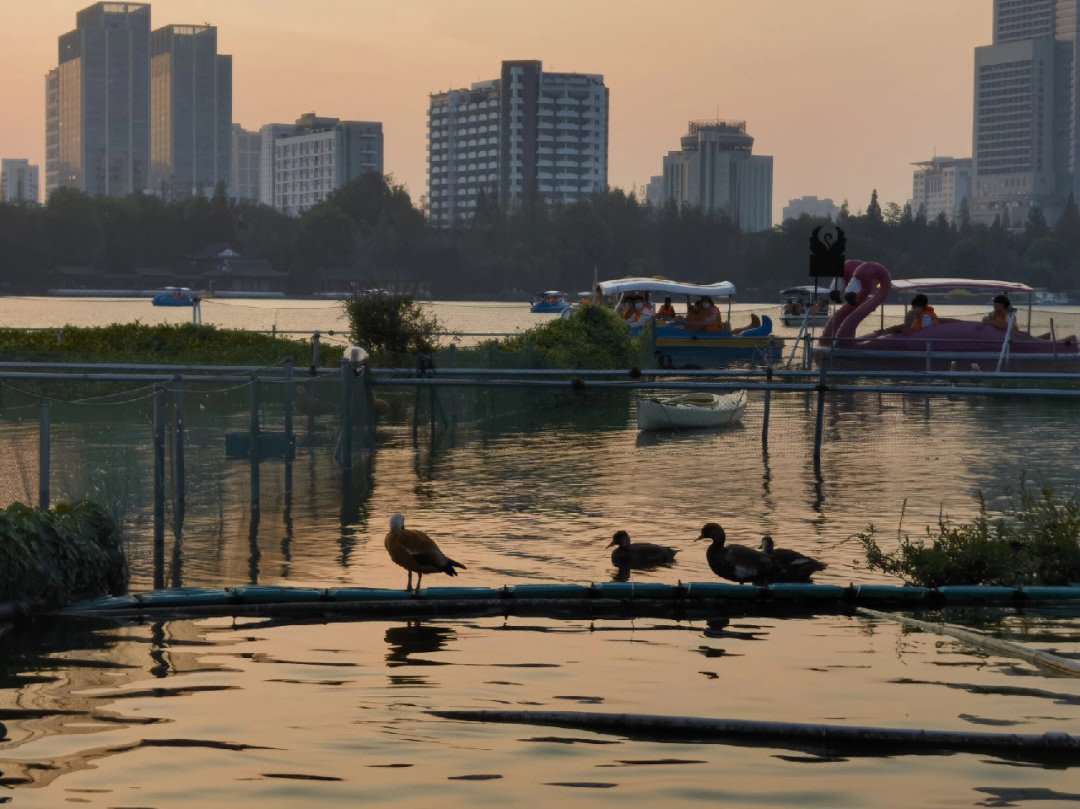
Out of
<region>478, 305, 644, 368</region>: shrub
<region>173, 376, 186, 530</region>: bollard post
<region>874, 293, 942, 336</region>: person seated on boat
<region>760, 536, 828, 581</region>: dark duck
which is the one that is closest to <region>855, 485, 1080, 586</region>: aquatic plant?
<region>760, 536, 828, 581</region>: dark duck

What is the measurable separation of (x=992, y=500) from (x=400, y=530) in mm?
9815

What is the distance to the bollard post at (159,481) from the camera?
14.8 metres

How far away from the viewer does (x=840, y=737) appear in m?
9.59

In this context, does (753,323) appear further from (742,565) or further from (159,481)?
(159,481)

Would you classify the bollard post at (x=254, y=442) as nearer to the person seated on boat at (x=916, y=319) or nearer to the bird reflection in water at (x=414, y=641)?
the bird reflection in water at (x=414, y=641)

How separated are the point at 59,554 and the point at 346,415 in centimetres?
868

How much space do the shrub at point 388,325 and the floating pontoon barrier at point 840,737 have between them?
1268 inches

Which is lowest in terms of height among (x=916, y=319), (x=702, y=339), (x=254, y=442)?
(x=254, y=442)

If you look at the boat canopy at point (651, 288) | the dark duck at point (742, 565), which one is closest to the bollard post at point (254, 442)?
the dark duck at point (742, 565)

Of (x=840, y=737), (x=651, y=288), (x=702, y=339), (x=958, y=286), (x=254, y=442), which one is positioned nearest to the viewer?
(x=840, y=737)

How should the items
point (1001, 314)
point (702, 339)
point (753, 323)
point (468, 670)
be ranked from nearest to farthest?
point (468, 670)
point (1001, 314)
point (702, 339)
point (753, 323)

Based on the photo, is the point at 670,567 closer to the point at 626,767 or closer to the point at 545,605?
the point at 545,605

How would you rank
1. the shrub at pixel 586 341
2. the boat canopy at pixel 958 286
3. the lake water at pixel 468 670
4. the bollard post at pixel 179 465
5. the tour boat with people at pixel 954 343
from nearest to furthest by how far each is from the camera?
the lake water at pixel 468 670
the bollard post at pixel 179 465
the tour boat with people at pixel 954 343
the shrub at pixel 586 341
the boat canopy at pixel 958 286

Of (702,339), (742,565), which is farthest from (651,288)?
(742,565)
